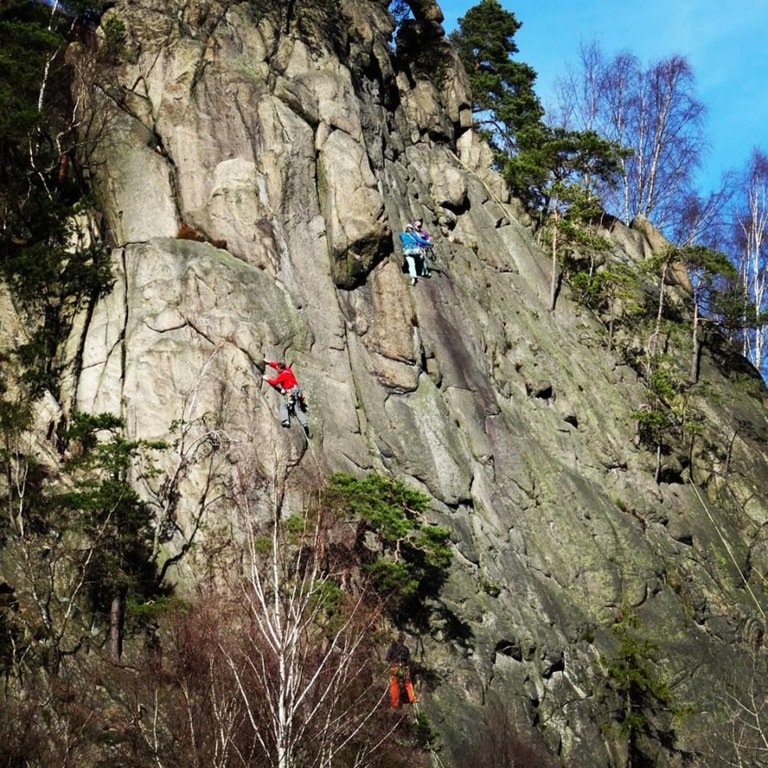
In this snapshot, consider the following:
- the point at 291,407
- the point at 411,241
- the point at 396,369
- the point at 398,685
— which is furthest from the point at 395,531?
the point at 411,241

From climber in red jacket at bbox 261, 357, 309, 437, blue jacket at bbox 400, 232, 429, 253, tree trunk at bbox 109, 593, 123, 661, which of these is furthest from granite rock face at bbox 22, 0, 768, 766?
tree trunk at bbox 109, 593, 123, 661

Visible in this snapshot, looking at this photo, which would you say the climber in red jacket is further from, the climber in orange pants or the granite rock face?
the climber in orange pants

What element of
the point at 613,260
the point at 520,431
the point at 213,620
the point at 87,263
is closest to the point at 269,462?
the point at 213,620

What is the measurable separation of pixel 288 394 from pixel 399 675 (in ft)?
25.1

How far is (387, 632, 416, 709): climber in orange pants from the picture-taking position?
20.9m

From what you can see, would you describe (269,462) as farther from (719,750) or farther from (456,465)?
(719,750)

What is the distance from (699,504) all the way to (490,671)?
41.8ft

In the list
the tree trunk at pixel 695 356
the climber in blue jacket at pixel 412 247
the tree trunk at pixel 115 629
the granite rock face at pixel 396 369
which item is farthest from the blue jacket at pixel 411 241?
the tree trunk at pixel 115 629

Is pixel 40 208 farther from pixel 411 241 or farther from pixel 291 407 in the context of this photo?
pixel 411 241

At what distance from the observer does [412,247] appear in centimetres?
3044

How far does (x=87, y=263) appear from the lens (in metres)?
26.0

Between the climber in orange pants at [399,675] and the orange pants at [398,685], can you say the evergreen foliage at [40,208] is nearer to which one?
the climber in orange pants at [399,675]

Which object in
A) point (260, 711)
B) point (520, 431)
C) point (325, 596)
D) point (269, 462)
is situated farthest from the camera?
point (520, 431)

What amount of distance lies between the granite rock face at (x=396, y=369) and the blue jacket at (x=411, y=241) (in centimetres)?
44
